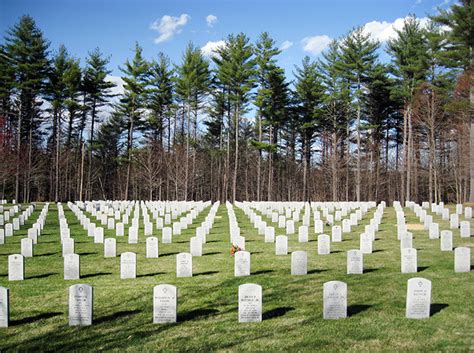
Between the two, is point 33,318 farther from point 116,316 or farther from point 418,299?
point 418,299

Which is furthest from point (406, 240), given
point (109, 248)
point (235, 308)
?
point (109, 248)

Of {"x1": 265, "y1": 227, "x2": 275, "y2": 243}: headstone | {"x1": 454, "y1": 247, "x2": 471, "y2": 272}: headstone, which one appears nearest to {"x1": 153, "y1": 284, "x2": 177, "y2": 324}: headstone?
{"x1": 454, "y1": 247, "x2": 471, "y2": 272}: headstone

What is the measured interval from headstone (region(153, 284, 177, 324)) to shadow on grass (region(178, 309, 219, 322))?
31 centimetres

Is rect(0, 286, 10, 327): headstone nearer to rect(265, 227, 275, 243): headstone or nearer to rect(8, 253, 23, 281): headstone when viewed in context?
rect(8, 253, 23, 281): headstone

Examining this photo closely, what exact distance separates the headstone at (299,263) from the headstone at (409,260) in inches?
98.0

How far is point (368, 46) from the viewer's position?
4191 cm

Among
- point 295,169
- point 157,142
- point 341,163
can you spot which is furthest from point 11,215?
point 295,169

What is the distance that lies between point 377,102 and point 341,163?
293 inches

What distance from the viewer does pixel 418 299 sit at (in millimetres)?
7914

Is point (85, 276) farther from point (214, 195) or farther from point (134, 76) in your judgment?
point (214, 195)

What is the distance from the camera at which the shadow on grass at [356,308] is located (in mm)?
8336

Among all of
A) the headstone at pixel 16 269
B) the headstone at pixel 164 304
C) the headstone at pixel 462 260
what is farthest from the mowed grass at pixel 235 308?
the headstone at pixel 462 260

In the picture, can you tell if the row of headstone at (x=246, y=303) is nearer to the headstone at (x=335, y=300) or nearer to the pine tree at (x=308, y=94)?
the headstone at (x=335, y=300)

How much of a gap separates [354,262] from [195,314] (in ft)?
15.8
